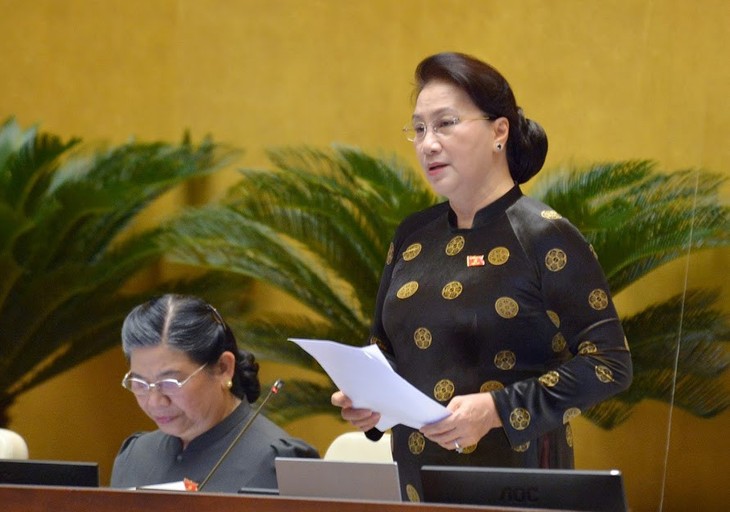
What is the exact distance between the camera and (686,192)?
5.14 meters

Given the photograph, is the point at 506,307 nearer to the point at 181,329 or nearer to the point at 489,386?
the point at 489,386

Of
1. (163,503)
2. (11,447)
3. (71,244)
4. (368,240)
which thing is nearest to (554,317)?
(163,503)

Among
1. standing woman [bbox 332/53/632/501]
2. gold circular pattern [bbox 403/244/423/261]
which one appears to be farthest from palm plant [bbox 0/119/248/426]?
standing woman [bbox 332/53/632/501]

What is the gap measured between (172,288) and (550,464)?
451 centimetres

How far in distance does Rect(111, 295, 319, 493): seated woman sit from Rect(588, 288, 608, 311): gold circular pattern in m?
0.85

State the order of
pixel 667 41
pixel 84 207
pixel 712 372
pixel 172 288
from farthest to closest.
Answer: pixel 172 288, pixel 84 207, pixel 667 41, pixel 712 372

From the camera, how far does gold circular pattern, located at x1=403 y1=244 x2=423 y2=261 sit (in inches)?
108

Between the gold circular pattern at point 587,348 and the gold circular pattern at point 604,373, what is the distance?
1.5 inches

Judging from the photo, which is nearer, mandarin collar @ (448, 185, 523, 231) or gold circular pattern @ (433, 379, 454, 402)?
gold circular pattern @ (433, 379, 454, 402)

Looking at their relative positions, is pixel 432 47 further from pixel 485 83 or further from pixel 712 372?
pixel 485 83

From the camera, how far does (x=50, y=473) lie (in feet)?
7.39

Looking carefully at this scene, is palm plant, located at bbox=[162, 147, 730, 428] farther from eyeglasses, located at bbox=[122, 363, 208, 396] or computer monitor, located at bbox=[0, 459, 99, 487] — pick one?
computer monitor, located at bbox=[0, 459, 99, 487]

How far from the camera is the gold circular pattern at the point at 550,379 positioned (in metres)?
2.42

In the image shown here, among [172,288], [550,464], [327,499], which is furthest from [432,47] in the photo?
[327,499]
